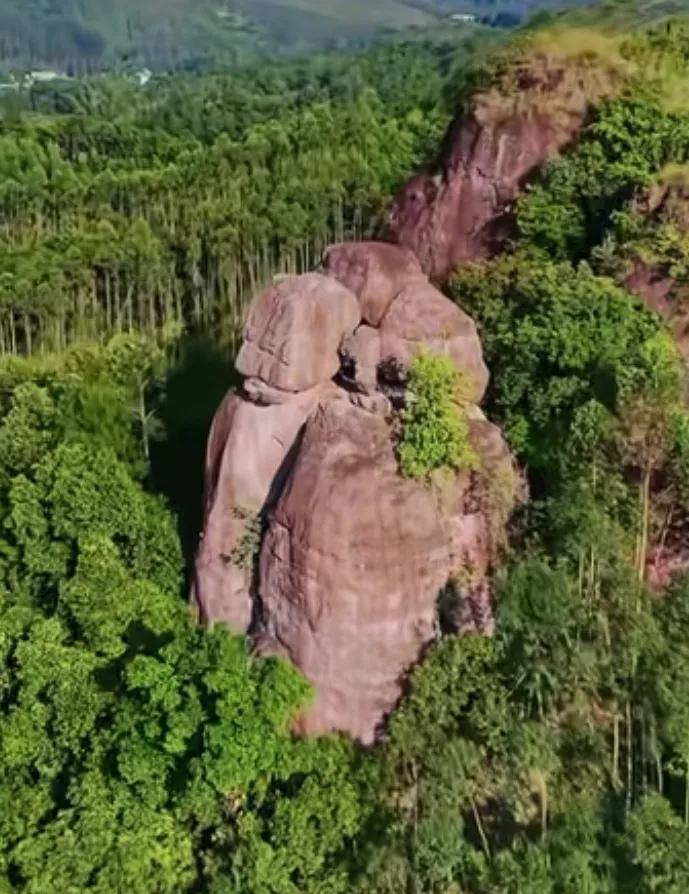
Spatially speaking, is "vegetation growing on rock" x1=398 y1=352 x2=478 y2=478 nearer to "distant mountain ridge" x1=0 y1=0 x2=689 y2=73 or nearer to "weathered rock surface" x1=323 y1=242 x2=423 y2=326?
"weathered rock surface" x1=323 y1=242 x2=423 y2=326

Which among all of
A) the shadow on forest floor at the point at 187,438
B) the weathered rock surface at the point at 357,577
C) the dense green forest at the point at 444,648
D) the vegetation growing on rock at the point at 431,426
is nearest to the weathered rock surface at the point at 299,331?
the weathered rock surface at the point at 357,577

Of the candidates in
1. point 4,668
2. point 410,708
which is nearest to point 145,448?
point 4,668

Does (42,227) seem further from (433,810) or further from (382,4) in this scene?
(433,810)

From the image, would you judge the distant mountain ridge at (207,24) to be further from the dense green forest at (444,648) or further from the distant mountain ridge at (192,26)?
the dense green forest at (444,648)

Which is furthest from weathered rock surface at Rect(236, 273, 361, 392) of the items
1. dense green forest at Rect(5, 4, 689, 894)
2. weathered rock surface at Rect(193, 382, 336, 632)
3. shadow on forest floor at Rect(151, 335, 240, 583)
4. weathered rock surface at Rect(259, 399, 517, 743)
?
dense green forest at Rect(5, 4, 689, 894)

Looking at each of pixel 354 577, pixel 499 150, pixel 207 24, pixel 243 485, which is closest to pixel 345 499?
pixel 354 577

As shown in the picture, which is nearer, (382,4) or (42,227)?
(382,4)
